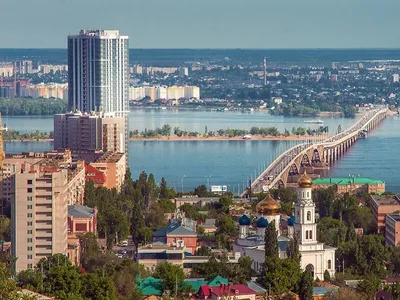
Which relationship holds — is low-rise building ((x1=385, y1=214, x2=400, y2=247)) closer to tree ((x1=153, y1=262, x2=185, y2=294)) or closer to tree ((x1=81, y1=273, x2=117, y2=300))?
tree ((x1=153, y1=262, x2=185, y2=294))

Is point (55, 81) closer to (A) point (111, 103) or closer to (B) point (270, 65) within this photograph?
(B) point (270, 65)

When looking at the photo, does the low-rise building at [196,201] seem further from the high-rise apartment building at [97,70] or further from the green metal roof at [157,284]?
the high-rise apartment building at [97,70]

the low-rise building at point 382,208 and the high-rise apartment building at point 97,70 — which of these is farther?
the high-rise apartment building at point 97,70

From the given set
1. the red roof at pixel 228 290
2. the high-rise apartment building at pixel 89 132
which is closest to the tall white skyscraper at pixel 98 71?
the high-rise apartment building at pixel 89 132

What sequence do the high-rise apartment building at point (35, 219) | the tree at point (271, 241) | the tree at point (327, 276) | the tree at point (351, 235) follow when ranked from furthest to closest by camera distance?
the tree at point (351, 235) < the high-rise apartment building at point (35, 219) < the tree at point (271, 241) < the tree at point (327, 276)

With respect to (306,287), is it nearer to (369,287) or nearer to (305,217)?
(369,287)

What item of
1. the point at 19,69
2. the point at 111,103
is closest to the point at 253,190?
the point at 111,103

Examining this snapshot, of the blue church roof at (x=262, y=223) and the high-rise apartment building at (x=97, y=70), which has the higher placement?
the high-rise apartment building at (x=97, y=70)
